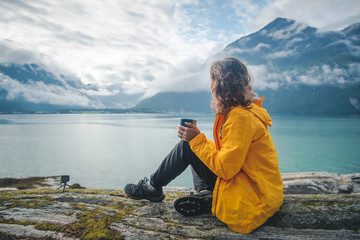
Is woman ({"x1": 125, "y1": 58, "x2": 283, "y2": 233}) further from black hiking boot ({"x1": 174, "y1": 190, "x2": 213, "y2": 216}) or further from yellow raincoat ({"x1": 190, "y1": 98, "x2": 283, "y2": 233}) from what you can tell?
black hiking boot ({"x1": 174, "y1": 190, "x2": 213, "y2": 216})

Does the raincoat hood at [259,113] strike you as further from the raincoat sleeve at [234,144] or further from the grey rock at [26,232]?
the grey rock at [26,232]

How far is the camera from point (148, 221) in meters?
3.16

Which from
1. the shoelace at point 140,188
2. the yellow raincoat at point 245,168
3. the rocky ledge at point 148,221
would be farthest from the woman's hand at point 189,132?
the shoelace at point 140,188

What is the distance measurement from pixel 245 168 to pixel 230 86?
3.76 feet

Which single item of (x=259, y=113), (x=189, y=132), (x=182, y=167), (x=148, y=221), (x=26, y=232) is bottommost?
(x=148, y=221)

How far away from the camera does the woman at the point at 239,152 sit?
2.44m

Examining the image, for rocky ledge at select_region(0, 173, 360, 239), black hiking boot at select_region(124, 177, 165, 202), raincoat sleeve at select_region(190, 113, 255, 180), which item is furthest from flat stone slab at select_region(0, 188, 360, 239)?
raincoat sleeve at select_region(190, 113, 255, 180)

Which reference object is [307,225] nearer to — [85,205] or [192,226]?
[192,226]

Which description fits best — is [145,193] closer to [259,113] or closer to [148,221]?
[148,221]

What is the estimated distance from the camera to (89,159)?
31250 millimetres

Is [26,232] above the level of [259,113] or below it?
below

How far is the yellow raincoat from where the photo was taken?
2414 millimetres

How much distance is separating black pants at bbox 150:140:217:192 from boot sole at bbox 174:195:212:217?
313mm

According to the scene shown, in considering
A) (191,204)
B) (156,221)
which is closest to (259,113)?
(191,204)
